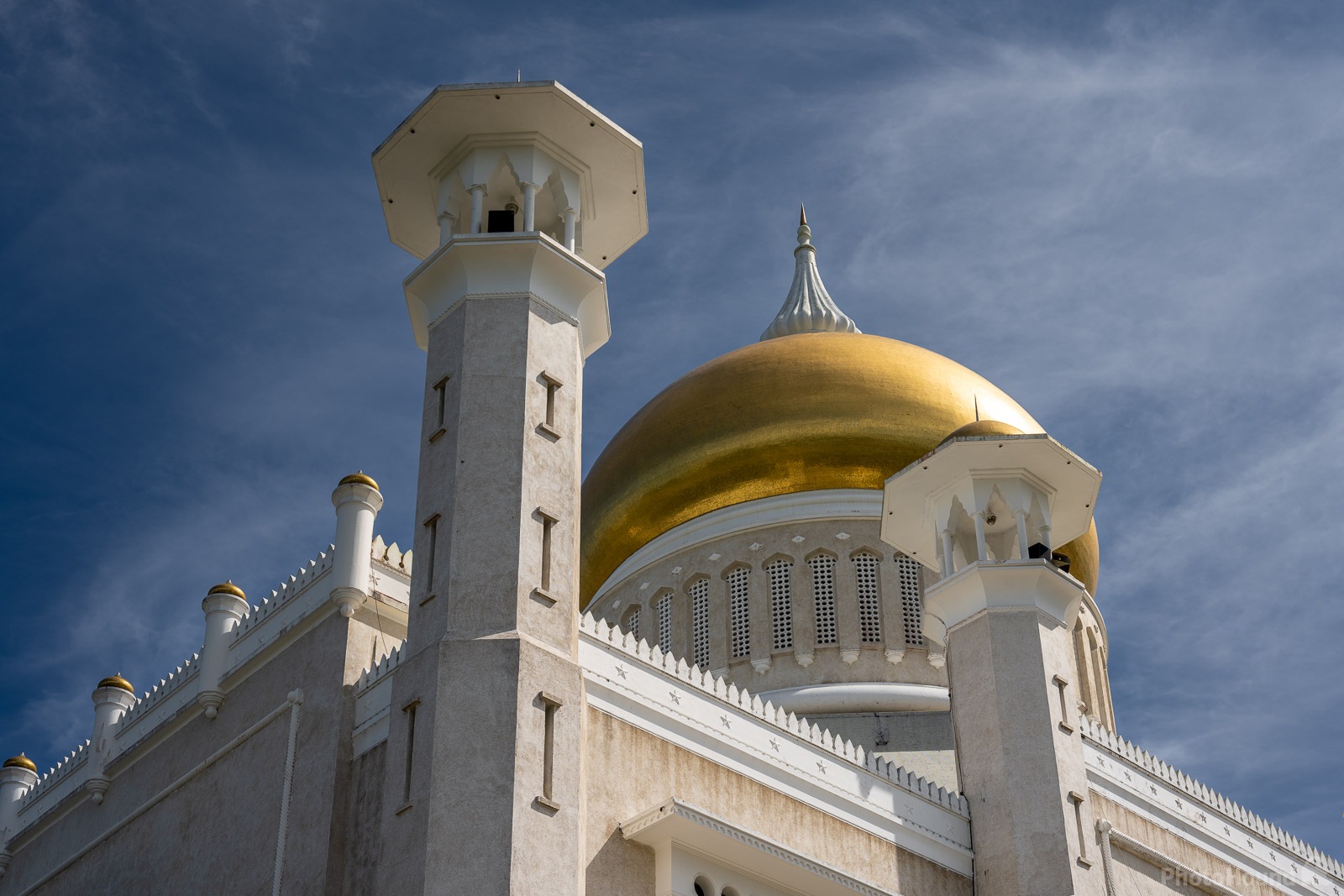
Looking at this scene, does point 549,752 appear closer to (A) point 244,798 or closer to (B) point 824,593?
(A) point 244,798

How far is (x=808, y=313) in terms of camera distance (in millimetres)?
27438

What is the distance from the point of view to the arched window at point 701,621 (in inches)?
864

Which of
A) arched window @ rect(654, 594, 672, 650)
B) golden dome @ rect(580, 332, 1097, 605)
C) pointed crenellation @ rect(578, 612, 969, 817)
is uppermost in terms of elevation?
golden dome @ rect(580, 332, 1097, 605)

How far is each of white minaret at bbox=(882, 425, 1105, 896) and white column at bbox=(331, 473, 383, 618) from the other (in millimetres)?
5411

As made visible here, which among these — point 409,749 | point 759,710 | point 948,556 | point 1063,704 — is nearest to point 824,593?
point 948,556

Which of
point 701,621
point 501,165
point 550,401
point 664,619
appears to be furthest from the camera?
point 664,619

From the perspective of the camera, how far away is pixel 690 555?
2272cm

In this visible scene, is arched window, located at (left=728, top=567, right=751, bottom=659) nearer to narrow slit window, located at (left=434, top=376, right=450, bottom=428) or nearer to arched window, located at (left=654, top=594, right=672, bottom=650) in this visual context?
arched window, located at (left=654, top=594, right=672, bottom=650)

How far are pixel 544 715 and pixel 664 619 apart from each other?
989 centimetres

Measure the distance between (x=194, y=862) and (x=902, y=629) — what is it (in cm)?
960

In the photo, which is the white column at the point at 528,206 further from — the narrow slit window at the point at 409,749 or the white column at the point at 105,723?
the white column at the point at 105,723

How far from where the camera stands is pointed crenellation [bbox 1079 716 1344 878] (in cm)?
1752

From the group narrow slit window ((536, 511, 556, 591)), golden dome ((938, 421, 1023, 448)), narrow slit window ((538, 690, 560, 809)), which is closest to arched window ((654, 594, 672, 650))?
golden dome ((938, 421, 1023, 448))

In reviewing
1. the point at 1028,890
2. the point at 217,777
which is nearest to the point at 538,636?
the point at 217,777
